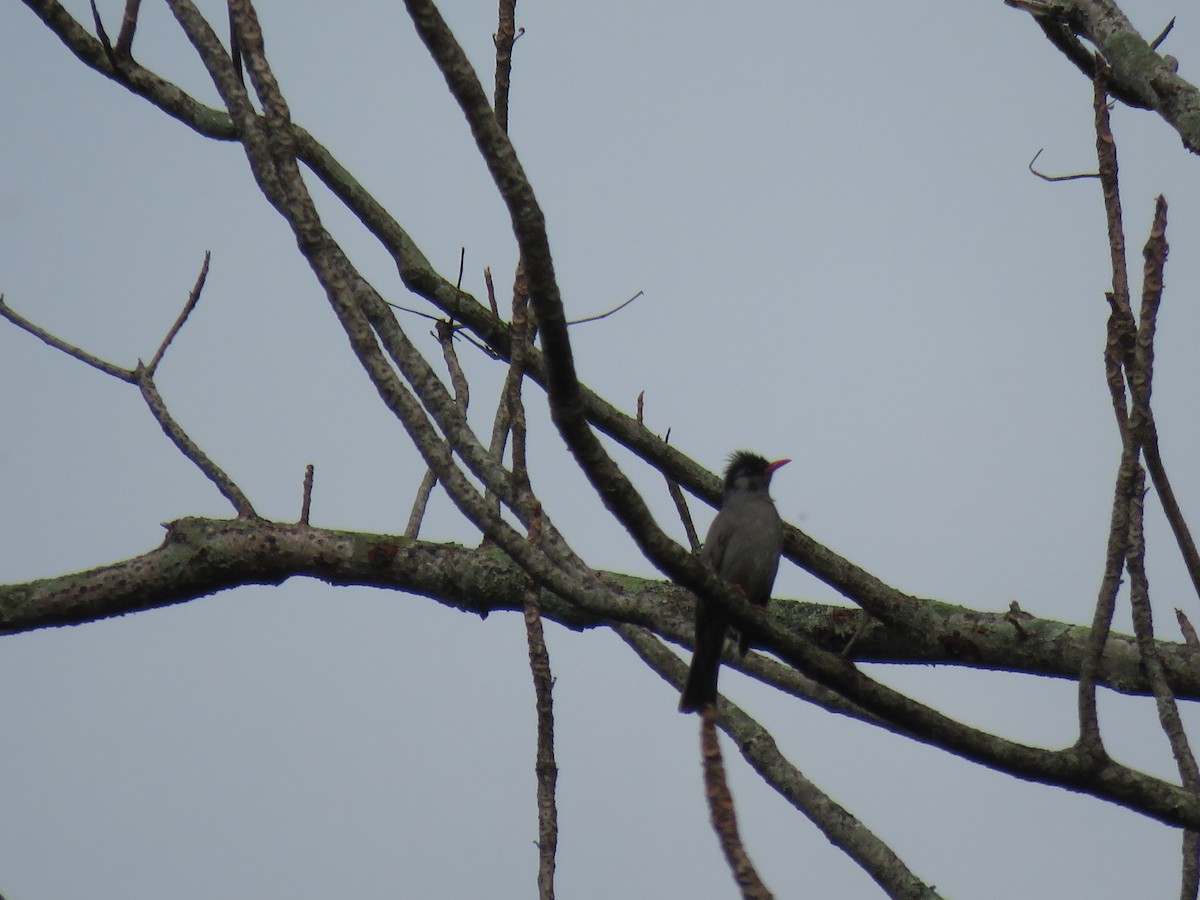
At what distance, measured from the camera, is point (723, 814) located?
2369 millimetres

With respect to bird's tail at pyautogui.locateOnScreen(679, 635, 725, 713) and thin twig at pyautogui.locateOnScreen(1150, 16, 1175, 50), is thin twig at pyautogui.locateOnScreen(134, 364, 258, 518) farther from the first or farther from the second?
thin twig at pyautogui.locateOnScreen(1150, 16, 1175, 50)

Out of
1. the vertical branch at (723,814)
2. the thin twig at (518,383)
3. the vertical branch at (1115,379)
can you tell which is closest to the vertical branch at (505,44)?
the thin twig at (518,383)

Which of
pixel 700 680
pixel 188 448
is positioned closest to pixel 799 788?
pixel 700 680

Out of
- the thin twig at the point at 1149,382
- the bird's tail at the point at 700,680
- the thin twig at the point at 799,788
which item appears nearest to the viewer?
the thin twig at the point at 1149,382

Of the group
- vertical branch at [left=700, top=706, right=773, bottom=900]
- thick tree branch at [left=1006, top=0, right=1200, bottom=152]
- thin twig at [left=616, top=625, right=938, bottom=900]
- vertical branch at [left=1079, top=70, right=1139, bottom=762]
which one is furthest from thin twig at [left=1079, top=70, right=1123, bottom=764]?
vertical branch at [left=700, top=706, right=773, bottom=900]

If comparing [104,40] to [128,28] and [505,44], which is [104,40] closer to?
[128,28]

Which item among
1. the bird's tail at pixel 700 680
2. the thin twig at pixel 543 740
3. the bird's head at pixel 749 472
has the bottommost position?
the thin twig at pixel 543 740

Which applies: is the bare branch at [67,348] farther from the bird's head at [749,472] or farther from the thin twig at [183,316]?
the bird's head at [749,472]

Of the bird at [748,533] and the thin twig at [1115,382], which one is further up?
the bird at [748,533]

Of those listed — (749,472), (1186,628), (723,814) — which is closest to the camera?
(723,814)

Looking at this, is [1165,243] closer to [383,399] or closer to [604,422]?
[383,399]

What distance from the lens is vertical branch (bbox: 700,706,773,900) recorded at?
2.34m

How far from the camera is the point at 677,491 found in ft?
17.1

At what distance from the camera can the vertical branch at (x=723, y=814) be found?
2.34 metres
